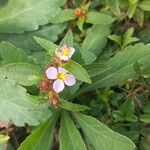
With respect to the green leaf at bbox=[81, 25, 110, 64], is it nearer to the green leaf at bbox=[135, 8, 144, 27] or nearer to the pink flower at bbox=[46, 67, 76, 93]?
the green leaf at bbox=[135, 8, 144, 27]

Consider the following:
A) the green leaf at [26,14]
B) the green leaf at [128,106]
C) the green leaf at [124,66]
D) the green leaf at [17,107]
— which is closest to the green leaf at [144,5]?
the green leaf at [124,66]

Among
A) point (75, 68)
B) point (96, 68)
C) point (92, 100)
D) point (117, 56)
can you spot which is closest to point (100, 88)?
point (92, 100)

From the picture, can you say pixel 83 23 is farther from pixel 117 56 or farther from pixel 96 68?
pixel 96 68

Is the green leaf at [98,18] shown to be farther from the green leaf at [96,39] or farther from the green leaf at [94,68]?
the green leaf at [94,68]

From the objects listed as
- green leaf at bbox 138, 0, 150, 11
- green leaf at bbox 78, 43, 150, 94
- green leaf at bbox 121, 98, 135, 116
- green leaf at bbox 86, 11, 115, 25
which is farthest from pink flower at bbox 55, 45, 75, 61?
green leaf at bbox 138, 0, 150, 11

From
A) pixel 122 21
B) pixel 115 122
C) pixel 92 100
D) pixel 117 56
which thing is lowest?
pixel 115 122

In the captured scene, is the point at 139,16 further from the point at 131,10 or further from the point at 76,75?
the point at 76,75
